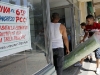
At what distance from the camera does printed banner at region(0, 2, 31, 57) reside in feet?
7.21

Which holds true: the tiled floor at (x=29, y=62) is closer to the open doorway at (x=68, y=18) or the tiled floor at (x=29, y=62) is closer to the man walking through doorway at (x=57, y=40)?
the man walking through doorway at (x=57, y=40)

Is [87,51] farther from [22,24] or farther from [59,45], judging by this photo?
[22,24]

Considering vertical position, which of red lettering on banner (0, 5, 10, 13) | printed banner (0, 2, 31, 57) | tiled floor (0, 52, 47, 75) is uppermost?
red lettering on banner (0, 5, 10, 13)

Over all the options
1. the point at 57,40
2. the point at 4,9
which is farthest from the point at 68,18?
the point at 4,9

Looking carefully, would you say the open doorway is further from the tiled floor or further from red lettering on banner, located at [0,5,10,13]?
red lettering on banner, located at [0,5,10,13]

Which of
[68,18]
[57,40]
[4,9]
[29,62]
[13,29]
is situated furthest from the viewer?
[68,18]

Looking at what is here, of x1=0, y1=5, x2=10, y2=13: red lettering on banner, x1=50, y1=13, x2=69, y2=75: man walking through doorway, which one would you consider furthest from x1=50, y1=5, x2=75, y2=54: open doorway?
x1=0, y1=5, x2=10, y2=13: red lettering on banner

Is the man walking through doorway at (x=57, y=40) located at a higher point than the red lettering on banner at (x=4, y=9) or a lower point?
lower

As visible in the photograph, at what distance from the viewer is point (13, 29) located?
2389 mm

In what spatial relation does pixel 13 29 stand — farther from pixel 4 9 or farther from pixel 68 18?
pixel 68 18

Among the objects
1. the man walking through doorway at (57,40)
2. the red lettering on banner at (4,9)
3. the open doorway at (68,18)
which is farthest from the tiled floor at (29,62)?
the open doorway at (68,18)

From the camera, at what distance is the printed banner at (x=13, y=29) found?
7.21 feet

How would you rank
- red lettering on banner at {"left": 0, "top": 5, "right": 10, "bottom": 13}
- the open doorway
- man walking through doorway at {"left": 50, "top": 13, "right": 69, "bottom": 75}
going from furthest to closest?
the open doorway
man walking through doorway at {"left": 50, "top": 13, "right": 69, "bottom": 75}
red lettering on banner at {"left": 0, "top": 5, "right": 10, "bottom": 13}

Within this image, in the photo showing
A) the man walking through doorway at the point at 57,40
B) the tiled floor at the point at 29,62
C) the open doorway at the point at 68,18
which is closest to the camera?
the tiled floor at the point at 29,62
